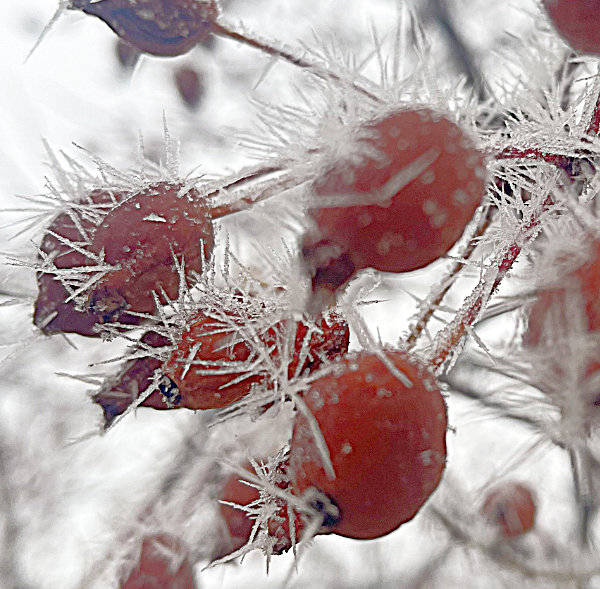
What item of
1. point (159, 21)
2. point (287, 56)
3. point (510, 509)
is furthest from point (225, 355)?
point (510, 509)

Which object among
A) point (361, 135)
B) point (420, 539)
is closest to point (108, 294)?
point (361, 135)

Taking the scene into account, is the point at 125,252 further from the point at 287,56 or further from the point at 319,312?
the point at 287,56

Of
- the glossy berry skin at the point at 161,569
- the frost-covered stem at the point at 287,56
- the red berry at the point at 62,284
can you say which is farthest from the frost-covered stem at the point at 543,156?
the glossy berry skin at the point at 161,569

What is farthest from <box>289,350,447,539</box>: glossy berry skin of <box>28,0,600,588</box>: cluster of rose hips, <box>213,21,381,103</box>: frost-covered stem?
<box>213,21,381,103</box>: frost-covered stem

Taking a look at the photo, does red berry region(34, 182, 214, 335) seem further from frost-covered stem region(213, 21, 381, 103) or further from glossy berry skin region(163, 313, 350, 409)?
frost-covered stem region(213, 21, 381, 103)

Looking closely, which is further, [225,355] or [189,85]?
[189,85]

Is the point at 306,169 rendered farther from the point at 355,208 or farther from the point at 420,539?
the point at 420,539
